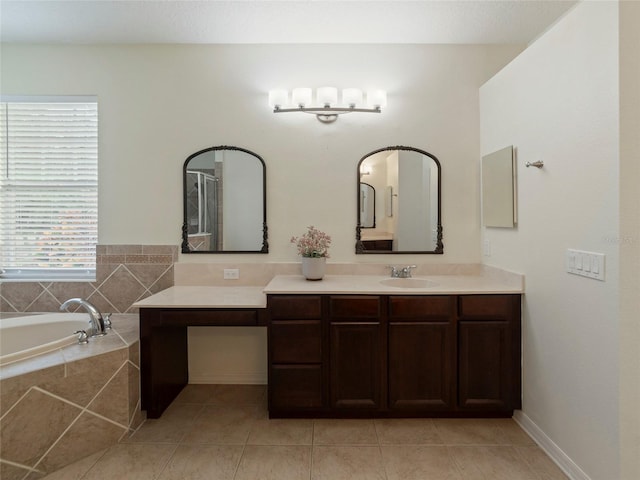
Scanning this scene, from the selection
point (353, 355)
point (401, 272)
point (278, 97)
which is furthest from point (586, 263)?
point (278, 97)

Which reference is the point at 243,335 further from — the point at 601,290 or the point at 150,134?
the point at 601,290

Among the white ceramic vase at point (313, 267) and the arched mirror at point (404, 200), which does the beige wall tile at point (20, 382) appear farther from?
the arched mirror at point (404, 200)

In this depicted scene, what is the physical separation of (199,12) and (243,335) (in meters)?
2.28

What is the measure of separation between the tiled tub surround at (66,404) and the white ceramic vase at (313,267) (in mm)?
1144

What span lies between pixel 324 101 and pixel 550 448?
2548mm

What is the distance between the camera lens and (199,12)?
2406 millimetres

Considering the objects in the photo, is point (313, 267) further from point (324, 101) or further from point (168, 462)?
point (168, 462)

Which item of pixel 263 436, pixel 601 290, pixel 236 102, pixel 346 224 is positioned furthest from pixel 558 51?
pixel 263 436

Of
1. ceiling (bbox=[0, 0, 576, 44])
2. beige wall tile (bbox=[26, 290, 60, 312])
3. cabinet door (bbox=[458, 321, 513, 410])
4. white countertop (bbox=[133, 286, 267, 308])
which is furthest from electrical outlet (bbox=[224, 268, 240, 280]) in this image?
ceiling (bbox=[0, 0, 576, 44])

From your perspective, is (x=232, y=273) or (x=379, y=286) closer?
(x=379, y=286)

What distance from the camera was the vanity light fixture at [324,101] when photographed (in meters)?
2.70

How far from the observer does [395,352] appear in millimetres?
2266

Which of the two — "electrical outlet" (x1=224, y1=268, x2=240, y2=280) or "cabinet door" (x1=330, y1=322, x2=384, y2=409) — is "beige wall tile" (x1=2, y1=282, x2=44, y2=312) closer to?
"electrical outlet" (x1=224, y1=268, x2=240, y2=280)

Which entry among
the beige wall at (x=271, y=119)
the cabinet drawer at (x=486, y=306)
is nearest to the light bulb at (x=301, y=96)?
the beige wall at (x=271, y=119)
